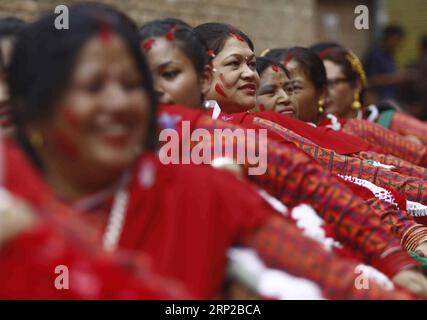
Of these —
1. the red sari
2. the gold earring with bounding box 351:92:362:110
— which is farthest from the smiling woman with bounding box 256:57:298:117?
the red sari

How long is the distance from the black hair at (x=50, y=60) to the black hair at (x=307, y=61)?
10.2 feet

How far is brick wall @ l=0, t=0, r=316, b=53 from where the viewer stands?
9.59 meters

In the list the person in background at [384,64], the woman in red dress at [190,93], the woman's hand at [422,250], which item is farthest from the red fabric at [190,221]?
the person in background at [384,64]

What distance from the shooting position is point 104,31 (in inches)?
97.6

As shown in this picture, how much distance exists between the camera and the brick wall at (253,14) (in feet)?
31.5

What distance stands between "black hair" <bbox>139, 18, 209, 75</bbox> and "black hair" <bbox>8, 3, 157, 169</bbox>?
0.98m

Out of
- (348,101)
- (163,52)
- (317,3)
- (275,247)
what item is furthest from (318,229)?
(317,3)

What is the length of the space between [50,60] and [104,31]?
0.50ft

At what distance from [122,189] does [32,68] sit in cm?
38

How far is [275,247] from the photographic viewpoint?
2.70m

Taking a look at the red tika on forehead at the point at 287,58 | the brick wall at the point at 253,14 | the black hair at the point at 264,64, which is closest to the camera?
the black hair at the point at 264,64

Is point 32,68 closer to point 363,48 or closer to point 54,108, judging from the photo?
point 54,108

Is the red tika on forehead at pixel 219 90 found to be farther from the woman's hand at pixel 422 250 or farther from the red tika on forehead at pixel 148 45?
the woman's hand at pixel 422 250

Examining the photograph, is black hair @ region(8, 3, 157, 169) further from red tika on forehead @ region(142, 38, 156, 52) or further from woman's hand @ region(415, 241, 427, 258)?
woman's hand @ region(415, 241, 427, 258)
